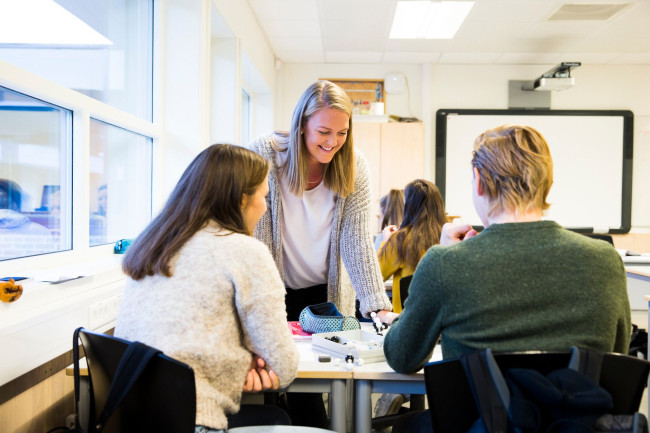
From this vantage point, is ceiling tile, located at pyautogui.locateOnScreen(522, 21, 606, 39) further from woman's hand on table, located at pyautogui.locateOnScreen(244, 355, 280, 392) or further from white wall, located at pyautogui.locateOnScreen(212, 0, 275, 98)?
woman's hand on table, located at pyautogui.locateOnScreen(244, 355, 280, 392)

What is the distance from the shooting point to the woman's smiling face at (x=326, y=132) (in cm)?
172

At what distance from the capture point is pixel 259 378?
1.21m

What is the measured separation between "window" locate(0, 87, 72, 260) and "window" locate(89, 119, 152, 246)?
0.22 metres

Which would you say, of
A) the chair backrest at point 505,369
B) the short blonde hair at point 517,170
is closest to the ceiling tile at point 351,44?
the short blonde hair at point 517,170

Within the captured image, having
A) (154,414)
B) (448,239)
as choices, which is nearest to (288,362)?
(154,414)

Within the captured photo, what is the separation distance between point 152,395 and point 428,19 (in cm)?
436

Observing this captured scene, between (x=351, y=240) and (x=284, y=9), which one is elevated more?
(x=284, y=9)

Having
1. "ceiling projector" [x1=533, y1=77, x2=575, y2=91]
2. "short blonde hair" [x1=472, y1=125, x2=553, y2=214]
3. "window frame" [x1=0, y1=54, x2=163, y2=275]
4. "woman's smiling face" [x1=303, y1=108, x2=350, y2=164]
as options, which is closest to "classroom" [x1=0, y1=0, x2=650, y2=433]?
"window frame" [x1=0, y1=54, x2=163, y2=275]

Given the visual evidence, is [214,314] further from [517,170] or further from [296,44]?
[296,44]

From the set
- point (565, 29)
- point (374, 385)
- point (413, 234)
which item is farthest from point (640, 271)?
point (374, 385)

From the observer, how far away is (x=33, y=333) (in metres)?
1.38

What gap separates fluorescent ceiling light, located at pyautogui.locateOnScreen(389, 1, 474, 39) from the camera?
432cm

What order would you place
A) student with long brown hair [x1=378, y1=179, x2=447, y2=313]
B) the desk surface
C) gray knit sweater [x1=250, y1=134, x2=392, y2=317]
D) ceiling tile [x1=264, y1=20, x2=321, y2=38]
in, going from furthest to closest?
ceiling tile [x1=264, y1=20, x2=321, y2=38]
the desk surface
student with long brown hair [x1=378, y1=179, x2=447, y2=313]
gray knit sweater [x1=250, y1=134, x2=392, y2=317]

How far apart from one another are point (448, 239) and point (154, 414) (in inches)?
49.8
